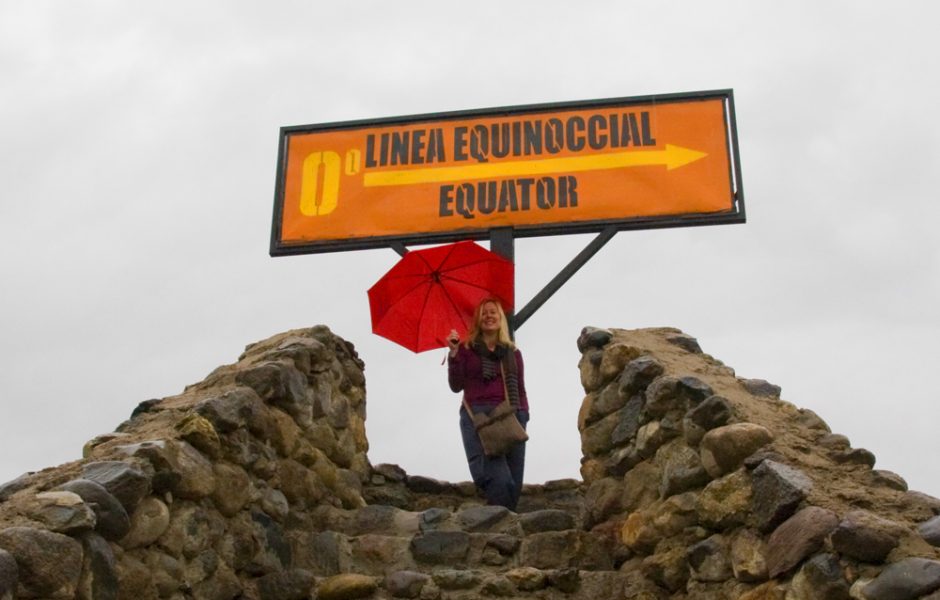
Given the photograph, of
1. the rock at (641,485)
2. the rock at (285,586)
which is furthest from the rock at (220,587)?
the rock at (641,485)

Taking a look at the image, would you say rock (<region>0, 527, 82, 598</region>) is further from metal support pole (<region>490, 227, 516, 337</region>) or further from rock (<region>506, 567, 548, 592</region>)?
metal support pole (<region>490, 227, 516, 337</region>)

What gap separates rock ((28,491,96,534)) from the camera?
3525 millimetres

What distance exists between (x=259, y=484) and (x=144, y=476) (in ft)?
3.73

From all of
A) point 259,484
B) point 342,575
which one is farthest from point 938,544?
point 259,484

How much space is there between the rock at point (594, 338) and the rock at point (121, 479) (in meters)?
2.66

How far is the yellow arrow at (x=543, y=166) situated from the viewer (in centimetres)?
798

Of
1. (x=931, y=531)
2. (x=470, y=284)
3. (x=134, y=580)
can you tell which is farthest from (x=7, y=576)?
(x=470, y=284)

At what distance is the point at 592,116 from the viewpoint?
829 centimetres

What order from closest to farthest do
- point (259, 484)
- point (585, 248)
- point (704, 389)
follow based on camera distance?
1. point (704, 389)
2. point (259, 484)
3. point (585, 248)

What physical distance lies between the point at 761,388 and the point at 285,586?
2.41 m

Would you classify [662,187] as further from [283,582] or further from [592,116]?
[283,582]

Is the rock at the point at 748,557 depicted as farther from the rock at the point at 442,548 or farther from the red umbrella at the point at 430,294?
the red umbrella at the point at 430,294

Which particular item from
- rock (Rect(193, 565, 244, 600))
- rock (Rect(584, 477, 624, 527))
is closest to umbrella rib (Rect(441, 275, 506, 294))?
rock (Rect(584, 477, 624, 527))

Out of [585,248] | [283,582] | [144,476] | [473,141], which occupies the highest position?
[473,141]
